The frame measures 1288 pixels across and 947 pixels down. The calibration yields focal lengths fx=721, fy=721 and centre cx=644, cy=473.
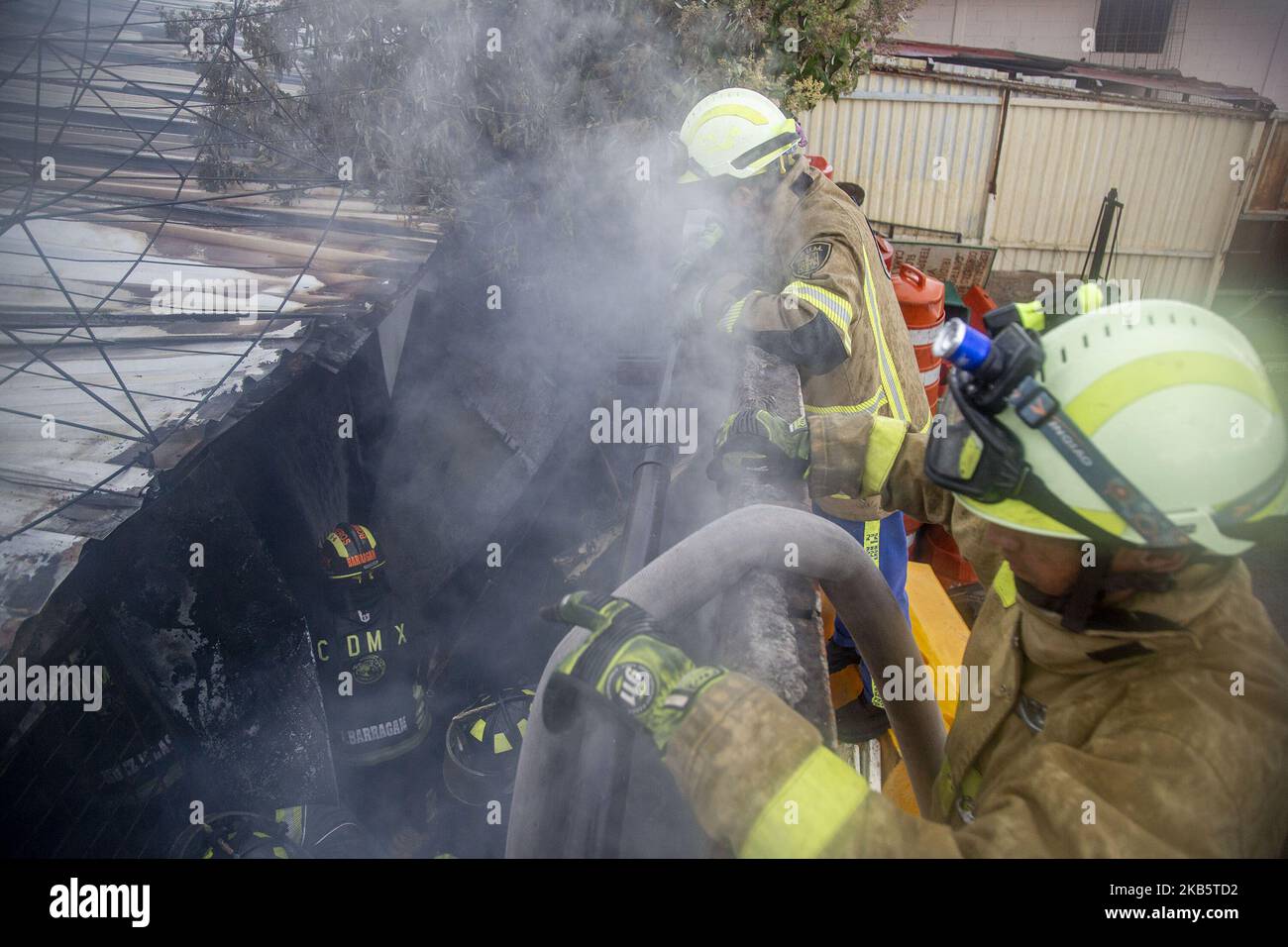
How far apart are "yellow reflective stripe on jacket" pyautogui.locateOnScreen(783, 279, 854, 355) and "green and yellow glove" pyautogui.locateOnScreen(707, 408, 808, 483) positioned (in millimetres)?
538

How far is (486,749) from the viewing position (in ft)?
13.9

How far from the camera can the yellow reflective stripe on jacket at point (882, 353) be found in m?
3.33

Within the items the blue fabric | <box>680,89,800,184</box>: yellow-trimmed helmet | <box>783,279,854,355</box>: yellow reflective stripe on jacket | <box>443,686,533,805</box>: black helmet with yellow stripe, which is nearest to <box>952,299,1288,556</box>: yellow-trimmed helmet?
<box>783,279,854,355</box>: yellow reflective stripe on jacket

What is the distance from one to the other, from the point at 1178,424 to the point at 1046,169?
38.9ft

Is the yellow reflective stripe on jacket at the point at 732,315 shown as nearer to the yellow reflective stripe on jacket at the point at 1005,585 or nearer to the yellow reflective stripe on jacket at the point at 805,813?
the yellow reflective stripe on jacket at the point at 1005,585

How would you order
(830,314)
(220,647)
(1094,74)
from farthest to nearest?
(1094,74) → (220,647) → (830,314)

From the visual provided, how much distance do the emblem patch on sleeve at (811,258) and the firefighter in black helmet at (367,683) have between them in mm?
2863

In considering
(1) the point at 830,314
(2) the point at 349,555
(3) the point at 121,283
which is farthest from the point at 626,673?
(3) the point at 121,283

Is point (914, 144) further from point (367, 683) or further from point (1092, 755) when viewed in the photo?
point (1092, 755)

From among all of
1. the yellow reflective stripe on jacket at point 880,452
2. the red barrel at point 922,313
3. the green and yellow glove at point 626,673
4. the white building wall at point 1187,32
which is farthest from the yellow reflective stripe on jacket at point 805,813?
the white building wall at point 1187,32

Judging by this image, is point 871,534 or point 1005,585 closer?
point 1005,585

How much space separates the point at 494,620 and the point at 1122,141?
11581mm

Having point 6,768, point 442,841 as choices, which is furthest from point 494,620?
point 6,768

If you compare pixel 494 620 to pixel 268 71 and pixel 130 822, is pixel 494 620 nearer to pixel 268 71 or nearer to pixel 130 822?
pixel 130 822
